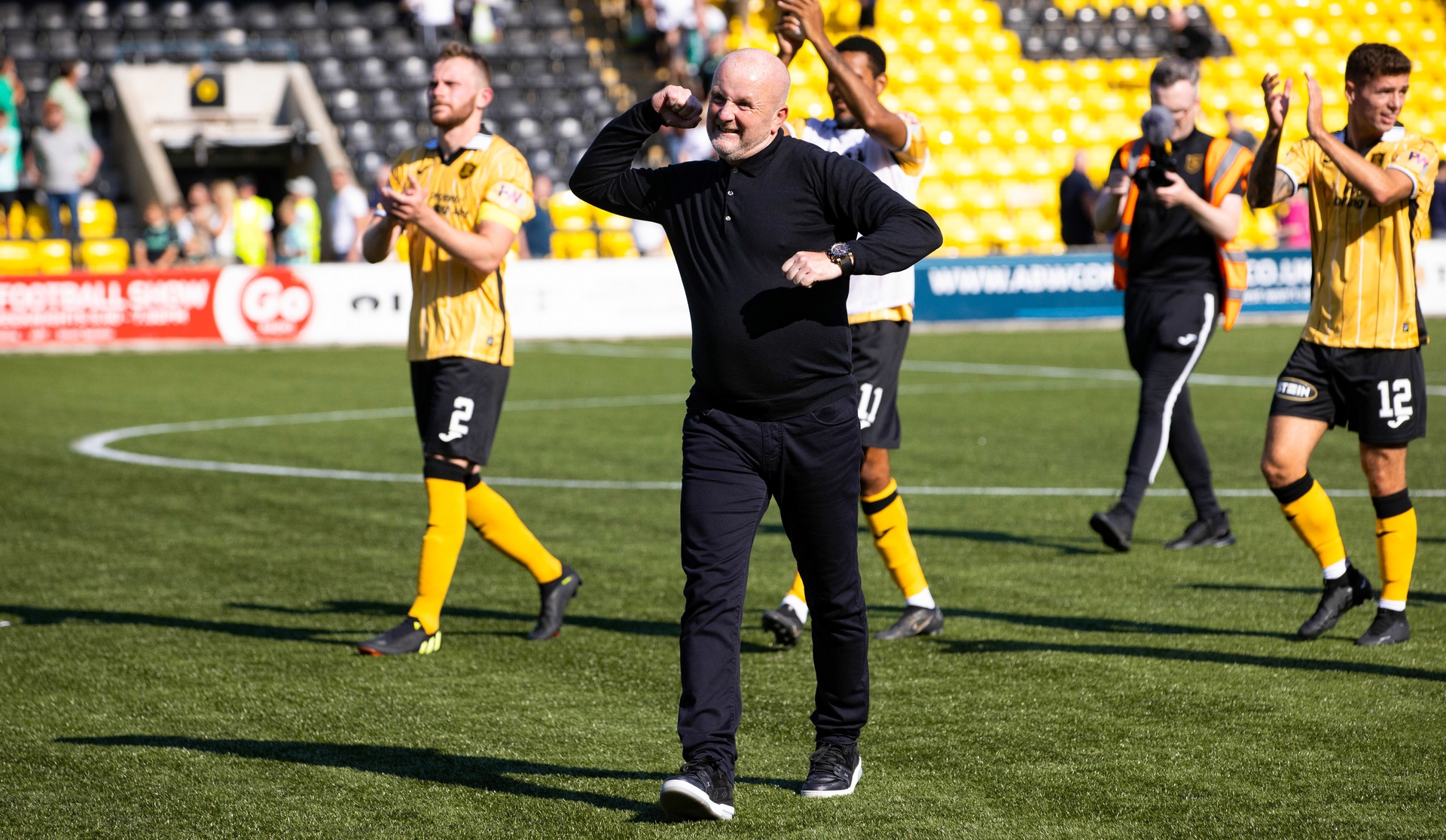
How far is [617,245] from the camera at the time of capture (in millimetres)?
24516

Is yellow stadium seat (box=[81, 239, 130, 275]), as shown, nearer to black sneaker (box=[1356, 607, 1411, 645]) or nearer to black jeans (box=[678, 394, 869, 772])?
black sneaker (box=[1356, 607, 1411, 645])

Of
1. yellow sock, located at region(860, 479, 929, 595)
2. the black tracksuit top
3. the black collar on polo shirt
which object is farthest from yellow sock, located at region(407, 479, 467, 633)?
the black collar on polo shirt

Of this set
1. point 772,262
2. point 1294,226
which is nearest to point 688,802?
point 772,262

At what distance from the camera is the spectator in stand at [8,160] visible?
22.2 meters

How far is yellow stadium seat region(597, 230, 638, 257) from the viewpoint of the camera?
80.0 ft

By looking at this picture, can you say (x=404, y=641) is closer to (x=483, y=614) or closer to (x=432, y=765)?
(x=483, y=614)

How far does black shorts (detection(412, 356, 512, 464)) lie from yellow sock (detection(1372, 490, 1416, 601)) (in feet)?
10.6

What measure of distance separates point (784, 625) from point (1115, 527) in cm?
230

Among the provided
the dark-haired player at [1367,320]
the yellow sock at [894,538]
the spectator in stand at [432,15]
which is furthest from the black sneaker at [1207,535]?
the spectator in stand at [432,15]

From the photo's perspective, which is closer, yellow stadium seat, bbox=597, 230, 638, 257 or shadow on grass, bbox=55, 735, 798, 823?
shadow on grass, bbox=55, 735, 798, 823

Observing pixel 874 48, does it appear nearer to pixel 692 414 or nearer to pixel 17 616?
pixel 692 414

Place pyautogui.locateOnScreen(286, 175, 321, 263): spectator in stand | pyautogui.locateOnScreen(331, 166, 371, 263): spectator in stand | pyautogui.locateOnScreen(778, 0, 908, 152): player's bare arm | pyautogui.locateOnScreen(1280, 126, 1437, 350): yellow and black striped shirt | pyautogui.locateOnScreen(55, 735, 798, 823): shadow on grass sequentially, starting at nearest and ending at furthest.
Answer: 1. pyautogui.locateOnScreen(55, 735, 798, 823): shadow on grass
2. pyautogui.locateOnScreen(778, 0, 908, 152): player's bare arm
3. pyautogui.locateOnScreen(1280, 126, 1437, 350): yellow and black striped shirt
4. pyautogui.locateOnScreen(286, 175, 321, 263): spectator in stand
5. pyautogui.locateOnScreen(331, 166, 371, 263): spectator in stand

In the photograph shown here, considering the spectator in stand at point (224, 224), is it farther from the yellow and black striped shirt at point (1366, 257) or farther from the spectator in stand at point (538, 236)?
the yellow and black striped shirt at point (1366, 257)

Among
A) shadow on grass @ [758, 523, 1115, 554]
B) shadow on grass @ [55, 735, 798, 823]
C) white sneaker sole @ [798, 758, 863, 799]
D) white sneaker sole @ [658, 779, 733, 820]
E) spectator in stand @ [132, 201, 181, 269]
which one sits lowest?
shadow on grass @ [758, 523, 1115, 554]
